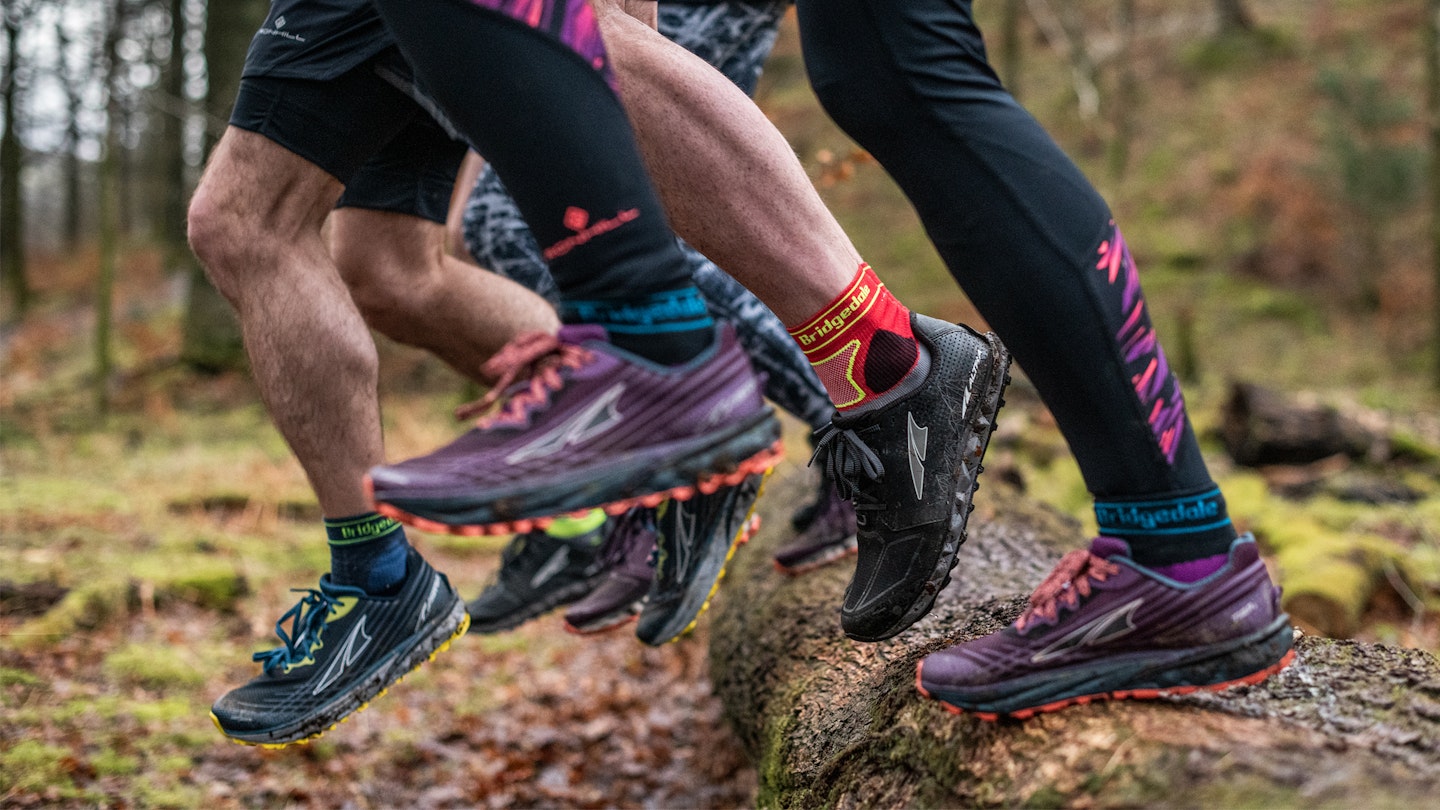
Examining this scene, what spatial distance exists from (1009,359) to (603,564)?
4.66 feet

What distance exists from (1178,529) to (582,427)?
81 cm

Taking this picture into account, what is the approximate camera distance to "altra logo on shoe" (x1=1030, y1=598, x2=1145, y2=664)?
1.32 m

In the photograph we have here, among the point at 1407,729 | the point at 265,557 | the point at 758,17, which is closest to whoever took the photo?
the point at 1407,729

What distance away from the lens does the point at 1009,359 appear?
5.34ft

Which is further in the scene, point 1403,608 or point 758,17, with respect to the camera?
point 1403,608

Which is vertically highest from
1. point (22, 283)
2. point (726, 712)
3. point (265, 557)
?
point (726, 712)

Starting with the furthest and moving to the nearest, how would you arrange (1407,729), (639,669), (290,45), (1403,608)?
(639,669) → (1403,608) → (290,45) → (1407,729)

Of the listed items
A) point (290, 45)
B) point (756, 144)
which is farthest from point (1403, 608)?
point (290, 45)

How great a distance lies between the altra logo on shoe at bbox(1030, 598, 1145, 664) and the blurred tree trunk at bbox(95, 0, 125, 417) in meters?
10.1

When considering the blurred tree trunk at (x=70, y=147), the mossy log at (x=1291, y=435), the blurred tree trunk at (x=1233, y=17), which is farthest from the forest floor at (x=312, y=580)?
the blurred tree trunk at (x=1233, y=17)

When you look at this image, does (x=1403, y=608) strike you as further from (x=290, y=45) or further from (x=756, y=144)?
(x=290, y=45)

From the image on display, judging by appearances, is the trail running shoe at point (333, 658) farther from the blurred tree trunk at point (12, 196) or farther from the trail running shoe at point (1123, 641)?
the blurred tree trunk at point (12, 196)

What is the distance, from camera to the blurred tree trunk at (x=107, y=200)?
914 cm

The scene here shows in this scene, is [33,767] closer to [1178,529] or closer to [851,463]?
[851,463]
